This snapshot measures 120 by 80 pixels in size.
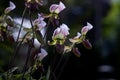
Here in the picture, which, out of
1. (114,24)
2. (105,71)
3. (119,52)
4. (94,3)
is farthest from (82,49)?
(94,3)

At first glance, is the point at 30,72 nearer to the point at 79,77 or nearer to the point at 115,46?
the point at 79,77

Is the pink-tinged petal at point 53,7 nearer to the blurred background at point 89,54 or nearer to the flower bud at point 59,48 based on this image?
the flower bud at point 59,48

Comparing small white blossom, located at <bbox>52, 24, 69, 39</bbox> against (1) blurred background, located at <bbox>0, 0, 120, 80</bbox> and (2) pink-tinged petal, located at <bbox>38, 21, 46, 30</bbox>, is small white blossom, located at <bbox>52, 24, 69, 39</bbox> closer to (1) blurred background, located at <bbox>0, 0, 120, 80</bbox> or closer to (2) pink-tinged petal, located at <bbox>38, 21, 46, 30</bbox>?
(2) pink-tinged petal, located at <bbox>38, 21, 46, 30</bbox>

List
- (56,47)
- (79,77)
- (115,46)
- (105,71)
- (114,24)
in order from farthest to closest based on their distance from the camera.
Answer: (114,24) < (115,46) < (105,71) < (79,77) < (56,47)

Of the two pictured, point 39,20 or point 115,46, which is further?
point 115,46

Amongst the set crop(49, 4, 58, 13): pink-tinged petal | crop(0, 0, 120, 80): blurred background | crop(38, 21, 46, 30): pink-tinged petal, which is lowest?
crop(0, 0, 120, 80): blurred background

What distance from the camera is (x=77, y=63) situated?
5.59 metres

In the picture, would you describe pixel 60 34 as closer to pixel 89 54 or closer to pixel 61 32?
pixel 61 32

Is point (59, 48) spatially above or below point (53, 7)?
below

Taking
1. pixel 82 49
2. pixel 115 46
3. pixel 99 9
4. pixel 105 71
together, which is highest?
pixel 82 49

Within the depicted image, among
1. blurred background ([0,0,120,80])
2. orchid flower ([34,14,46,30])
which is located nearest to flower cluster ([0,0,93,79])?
orchid flower ([34,14,46,30])

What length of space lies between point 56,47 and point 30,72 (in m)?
0.14

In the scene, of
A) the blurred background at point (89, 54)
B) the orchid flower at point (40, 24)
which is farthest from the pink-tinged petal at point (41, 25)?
the blurred background at point (89, 54)

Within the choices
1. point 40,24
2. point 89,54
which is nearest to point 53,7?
point 40,24
